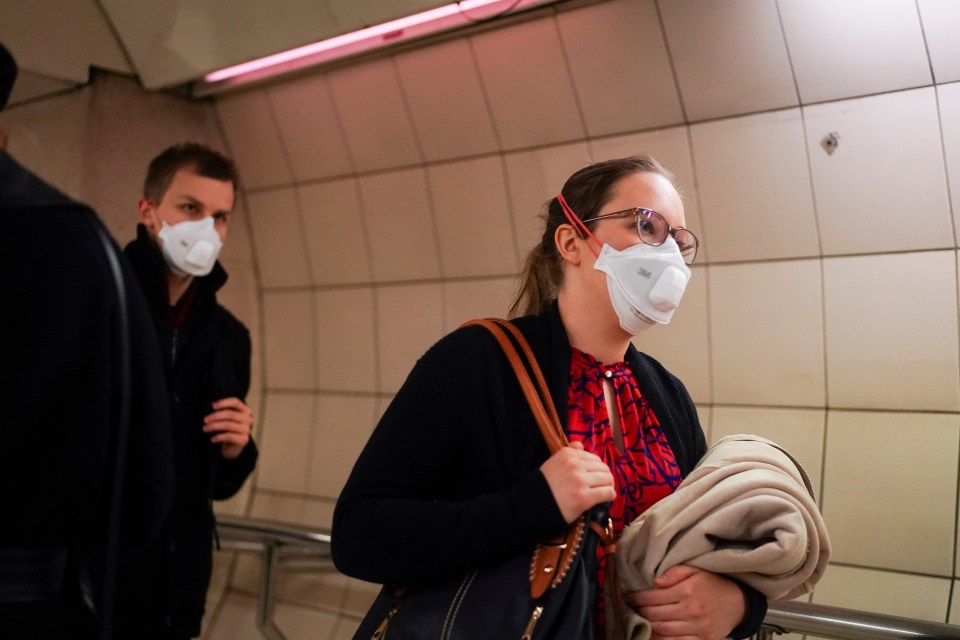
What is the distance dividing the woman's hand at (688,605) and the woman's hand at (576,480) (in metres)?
0.19

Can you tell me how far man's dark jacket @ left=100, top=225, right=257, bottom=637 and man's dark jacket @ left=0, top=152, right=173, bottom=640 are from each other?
1.36 metres

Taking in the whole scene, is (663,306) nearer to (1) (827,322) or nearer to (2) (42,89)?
(1) (827,322)

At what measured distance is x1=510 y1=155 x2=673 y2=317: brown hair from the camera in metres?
2.06

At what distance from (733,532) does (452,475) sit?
516 millimetres

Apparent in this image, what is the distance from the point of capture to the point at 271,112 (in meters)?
5.04

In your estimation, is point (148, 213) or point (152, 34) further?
point (152, 34)

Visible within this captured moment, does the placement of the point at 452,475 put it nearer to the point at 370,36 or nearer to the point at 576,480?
Answer: the point at 576,480

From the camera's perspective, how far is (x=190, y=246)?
2.82 metres

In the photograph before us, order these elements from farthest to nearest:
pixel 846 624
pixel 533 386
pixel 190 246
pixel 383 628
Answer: pixel 190 246 < pixel 846 624 < pixel 533 386 < pixel 383 628

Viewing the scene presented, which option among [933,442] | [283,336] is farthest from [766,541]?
[283,336]

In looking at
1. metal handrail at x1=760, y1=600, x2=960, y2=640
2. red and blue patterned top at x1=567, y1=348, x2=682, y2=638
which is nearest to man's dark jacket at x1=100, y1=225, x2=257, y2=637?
red and blue patterned top at x1=567, y1=348, x2=682, y2=638

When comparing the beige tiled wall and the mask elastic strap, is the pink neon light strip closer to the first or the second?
the beige tiled wall

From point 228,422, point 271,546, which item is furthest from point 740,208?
point 271,546

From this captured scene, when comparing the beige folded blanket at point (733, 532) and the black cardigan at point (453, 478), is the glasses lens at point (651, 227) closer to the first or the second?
the black cardigan at point (453, 478)
